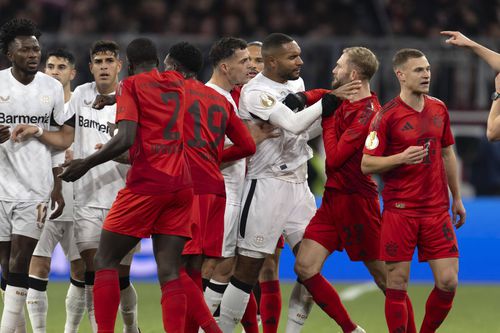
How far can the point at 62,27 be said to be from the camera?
18.7 m

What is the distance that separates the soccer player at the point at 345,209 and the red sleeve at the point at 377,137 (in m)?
0.21

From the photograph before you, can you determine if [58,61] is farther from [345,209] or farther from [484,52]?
[484,52]

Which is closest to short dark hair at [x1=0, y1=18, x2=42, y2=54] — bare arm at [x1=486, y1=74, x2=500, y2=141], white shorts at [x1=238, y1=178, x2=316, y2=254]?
white shorts at [x1=238, y1=178, x2=316, y2=254]

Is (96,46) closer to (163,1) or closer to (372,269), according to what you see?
(372,269)

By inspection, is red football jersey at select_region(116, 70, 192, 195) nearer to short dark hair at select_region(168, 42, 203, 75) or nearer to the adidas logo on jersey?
short dark hair at select_region(168, 42, 203, 75)

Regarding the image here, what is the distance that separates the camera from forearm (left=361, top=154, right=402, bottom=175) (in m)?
7.73

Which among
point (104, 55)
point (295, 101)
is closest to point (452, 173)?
point (295, 101)

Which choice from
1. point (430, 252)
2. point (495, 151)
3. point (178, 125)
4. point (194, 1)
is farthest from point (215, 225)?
point (194, 1)

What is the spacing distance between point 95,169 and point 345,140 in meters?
1.92

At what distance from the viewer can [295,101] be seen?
8.21m

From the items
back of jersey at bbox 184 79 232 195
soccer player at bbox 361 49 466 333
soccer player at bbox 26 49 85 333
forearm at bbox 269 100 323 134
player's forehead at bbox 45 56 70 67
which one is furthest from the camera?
player's forehead at bbox 45 56 70 67

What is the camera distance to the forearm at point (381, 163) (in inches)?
304

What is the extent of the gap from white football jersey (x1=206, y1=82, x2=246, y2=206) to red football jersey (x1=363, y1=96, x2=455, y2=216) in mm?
1149

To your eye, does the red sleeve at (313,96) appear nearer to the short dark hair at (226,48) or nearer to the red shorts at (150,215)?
the short dark hair at (226,48)
